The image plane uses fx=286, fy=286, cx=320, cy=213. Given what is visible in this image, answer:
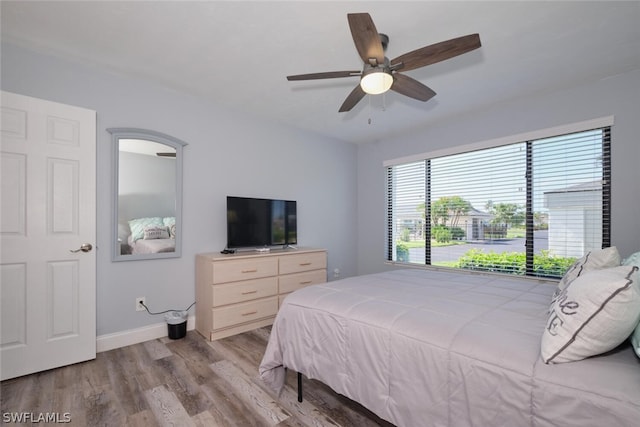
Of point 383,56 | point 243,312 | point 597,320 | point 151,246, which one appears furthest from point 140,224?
point 597,320

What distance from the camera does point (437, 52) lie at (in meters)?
1.76

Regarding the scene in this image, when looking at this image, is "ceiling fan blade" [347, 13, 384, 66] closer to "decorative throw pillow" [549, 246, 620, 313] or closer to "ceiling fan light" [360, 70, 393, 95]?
"ceiling fan light" [360, 70, 393, 95]

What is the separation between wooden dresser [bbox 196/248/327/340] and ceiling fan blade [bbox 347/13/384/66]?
2.18m

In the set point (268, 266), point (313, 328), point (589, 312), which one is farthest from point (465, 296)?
point (268, 266)

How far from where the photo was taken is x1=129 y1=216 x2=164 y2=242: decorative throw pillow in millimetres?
2752

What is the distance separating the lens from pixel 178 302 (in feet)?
9.87

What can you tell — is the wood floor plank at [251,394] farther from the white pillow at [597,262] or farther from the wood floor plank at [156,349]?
the white pillow at [597,262]

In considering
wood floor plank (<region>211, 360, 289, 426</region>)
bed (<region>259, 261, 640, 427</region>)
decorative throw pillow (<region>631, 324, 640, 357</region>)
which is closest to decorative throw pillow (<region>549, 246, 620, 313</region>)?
bed (<region>259, 261, 640, 427</region>)

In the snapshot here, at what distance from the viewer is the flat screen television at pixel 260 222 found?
10.8 feet

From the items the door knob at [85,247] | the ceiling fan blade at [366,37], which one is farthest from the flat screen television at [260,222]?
the ceiling fan blade at [366,37]

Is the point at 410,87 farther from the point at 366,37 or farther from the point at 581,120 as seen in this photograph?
the point at 581,120

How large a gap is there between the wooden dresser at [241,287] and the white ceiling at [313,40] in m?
1.79

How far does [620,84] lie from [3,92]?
5.13m

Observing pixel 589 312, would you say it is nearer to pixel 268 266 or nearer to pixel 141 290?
pixel 268 266
